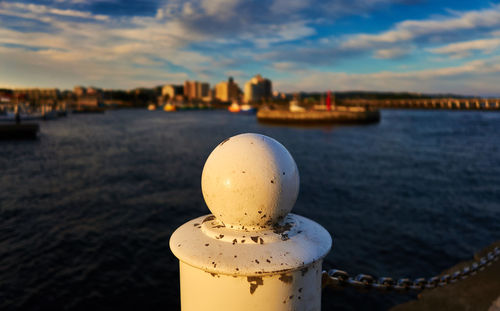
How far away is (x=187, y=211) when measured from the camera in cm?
1320

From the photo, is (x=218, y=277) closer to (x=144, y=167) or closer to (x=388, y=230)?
(x=388, y=230)

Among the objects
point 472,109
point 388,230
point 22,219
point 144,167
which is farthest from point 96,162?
point 472,109

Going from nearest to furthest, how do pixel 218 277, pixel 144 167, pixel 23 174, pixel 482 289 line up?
1. pixel 218 277
2. pixel 482 289
3. pixel 23 174
4. pixel 144 167

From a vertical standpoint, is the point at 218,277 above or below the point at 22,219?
above

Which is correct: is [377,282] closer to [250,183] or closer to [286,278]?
[286,278]

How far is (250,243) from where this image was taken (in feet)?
5.08

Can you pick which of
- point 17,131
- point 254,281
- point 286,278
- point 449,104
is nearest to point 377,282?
point 286,278

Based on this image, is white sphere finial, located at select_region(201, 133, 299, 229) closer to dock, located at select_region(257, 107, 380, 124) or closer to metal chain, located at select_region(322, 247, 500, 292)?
metal chain, located at select_region(322, 247, 500, 292)

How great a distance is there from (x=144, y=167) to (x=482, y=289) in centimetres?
2133

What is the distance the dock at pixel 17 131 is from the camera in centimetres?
3846

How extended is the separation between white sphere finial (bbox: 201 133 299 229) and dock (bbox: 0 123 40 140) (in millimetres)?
45628

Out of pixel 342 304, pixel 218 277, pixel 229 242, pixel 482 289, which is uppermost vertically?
pixel 229 242

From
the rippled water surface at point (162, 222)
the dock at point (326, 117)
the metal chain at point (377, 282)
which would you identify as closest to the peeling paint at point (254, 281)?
the metal chain at point (377, 282)

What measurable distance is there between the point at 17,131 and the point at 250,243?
153 ft
